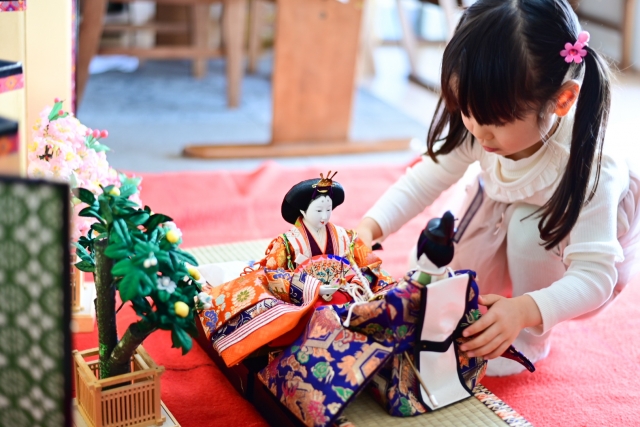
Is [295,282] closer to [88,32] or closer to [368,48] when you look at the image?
[88,32]

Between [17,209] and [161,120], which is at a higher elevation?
[17,209]

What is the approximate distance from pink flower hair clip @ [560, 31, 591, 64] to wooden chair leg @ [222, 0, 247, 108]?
173cm

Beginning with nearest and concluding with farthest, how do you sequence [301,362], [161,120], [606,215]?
[301,362] → [606,215] → [161,120]

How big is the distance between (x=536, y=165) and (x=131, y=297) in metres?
0.64

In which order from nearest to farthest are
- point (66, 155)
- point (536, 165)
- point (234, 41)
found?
point (66, 155) → point (536, 165) → point (234, 41)

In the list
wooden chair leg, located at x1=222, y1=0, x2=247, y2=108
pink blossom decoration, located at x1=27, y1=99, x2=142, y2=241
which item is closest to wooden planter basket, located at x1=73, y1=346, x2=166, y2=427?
pink blossom decoration, located at x1=27, y1=99, x2=142, y2=241

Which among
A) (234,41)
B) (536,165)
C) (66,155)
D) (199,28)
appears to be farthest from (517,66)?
(199,28)

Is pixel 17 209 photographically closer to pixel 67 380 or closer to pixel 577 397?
pixel 67 380

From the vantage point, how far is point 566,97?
0.98 meters

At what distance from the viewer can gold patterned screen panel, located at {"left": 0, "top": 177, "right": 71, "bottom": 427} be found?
55 centimetres

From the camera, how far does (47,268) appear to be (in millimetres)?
563

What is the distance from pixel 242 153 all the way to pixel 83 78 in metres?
0.56

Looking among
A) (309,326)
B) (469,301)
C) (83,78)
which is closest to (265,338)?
(309,326)

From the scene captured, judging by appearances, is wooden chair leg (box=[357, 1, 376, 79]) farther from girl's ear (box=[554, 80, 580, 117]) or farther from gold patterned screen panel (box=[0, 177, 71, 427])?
gold patterned screen panel (box=[0, 177, 71, 427])
